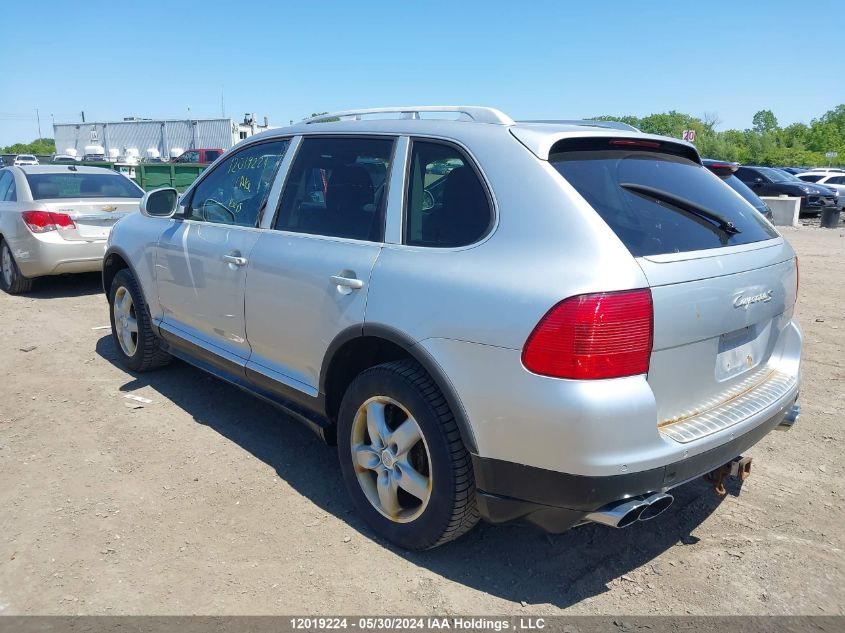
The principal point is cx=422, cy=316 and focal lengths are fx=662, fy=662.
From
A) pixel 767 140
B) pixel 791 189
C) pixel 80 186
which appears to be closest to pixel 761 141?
pixel 767 140

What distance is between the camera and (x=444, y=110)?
3168 mm

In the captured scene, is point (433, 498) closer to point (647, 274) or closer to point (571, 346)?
point (571, 346)

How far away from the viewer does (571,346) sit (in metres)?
2.31

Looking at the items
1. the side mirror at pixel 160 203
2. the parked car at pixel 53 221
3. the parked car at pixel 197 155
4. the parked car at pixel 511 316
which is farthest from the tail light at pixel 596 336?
the parked car at pixel 197 155

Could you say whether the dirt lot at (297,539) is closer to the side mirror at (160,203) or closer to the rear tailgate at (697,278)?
the rear tailgate at (697,278)

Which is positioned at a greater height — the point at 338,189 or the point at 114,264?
the point at 338,189

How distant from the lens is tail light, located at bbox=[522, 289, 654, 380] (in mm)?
2305

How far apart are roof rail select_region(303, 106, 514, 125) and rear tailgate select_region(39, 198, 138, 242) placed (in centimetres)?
525

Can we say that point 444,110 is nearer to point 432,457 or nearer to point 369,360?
point 369,360

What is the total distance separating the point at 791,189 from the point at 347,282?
79.5 feet

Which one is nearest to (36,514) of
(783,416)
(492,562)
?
(492,562)

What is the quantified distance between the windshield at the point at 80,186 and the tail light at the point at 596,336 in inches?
307

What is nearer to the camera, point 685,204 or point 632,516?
point 632,516

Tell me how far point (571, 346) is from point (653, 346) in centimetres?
31
